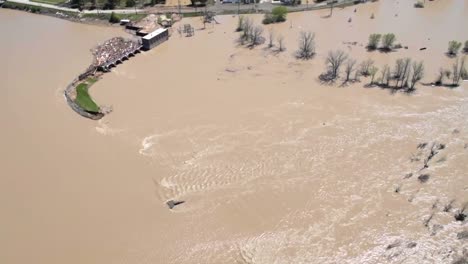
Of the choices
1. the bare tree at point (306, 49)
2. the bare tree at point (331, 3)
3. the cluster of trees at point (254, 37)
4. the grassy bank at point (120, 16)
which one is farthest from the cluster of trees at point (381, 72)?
the grassy bank at point (120, 16)

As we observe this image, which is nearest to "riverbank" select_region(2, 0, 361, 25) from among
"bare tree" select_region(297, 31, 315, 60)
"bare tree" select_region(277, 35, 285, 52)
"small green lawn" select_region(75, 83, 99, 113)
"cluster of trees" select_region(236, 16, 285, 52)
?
"cluster of trees" select_region(236, 16, 285, 52)

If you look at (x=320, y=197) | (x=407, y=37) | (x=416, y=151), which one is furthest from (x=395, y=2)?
(x=320, y=197)

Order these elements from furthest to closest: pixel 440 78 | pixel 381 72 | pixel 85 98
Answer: pixel 381 72
pixel 440 78
pixel 85 98

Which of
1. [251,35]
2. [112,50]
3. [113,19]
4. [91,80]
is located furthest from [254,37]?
[113,19]

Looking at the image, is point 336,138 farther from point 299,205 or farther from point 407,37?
point 407,37

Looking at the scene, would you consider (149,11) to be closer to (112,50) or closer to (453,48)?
(112,50)

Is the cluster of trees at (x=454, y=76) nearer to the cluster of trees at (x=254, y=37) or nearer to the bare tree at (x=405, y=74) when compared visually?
the bare tree at (x=405, y=74)
